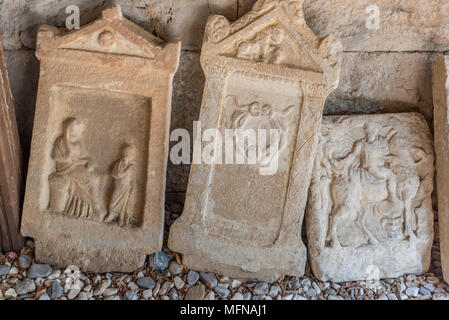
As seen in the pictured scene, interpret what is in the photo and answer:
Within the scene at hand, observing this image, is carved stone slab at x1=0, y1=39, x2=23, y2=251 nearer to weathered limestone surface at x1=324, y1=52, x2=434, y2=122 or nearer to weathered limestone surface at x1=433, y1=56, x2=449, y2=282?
weathered limestone surface at x1=324, y1=52, x2=434, y2=122

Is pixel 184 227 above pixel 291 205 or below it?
below

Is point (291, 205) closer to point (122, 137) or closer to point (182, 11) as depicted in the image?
point (122, 137)

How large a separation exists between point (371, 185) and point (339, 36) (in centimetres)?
109

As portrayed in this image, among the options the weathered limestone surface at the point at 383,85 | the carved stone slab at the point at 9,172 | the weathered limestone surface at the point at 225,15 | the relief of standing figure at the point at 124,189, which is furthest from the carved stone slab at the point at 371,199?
the carved stone slab at the point at 9,172


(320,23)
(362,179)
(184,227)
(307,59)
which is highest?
(320,23)

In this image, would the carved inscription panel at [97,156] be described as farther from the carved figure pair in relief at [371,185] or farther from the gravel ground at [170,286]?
the carved figure pair in relief at [371,185]

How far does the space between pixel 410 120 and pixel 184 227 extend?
1796mm

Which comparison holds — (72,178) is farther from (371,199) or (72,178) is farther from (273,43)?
(371,199)

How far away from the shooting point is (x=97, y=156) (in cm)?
301

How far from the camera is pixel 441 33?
3113 mm

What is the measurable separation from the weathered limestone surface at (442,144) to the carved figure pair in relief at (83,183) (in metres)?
2.15

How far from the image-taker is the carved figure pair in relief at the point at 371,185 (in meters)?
3.04

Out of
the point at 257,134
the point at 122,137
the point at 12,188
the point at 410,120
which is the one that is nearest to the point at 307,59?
the point at 257,134

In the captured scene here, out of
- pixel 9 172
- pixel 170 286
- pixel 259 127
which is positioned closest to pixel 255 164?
pixel 259 127
